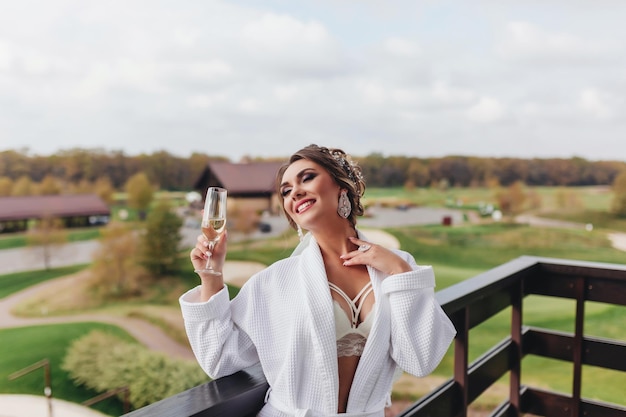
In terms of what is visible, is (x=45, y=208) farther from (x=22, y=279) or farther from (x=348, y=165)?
(x=348, y=165)

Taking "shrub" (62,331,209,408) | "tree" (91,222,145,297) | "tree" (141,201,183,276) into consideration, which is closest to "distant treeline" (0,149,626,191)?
"tree" (141,201,183,276)

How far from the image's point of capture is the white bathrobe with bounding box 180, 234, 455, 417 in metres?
0.91

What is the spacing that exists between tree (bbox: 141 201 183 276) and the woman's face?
14.7 metres

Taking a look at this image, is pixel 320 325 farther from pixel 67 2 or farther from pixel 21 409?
pixel 67 2

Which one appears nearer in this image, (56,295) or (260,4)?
(56,295)

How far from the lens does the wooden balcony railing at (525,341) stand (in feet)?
4.76

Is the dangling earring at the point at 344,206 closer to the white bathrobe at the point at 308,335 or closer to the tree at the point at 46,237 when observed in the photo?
the white bathrobe at the point at 308,335

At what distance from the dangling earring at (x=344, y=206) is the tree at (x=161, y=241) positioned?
14.7m

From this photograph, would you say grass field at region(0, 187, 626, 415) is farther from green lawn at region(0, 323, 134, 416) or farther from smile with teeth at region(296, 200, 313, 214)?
smile with teeth at region(296, 200, 313, 214)

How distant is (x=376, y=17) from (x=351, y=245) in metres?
16.9

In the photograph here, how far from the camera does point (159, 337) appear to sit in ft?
48.4

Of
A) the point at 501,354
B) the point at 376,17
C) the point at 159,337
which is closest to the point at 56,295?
the point at 159,337

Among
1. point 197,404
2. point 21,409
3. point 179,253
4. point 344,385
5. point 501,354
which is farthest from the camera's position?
point 179,253

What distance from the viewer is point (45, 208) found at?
13656 millimetres
